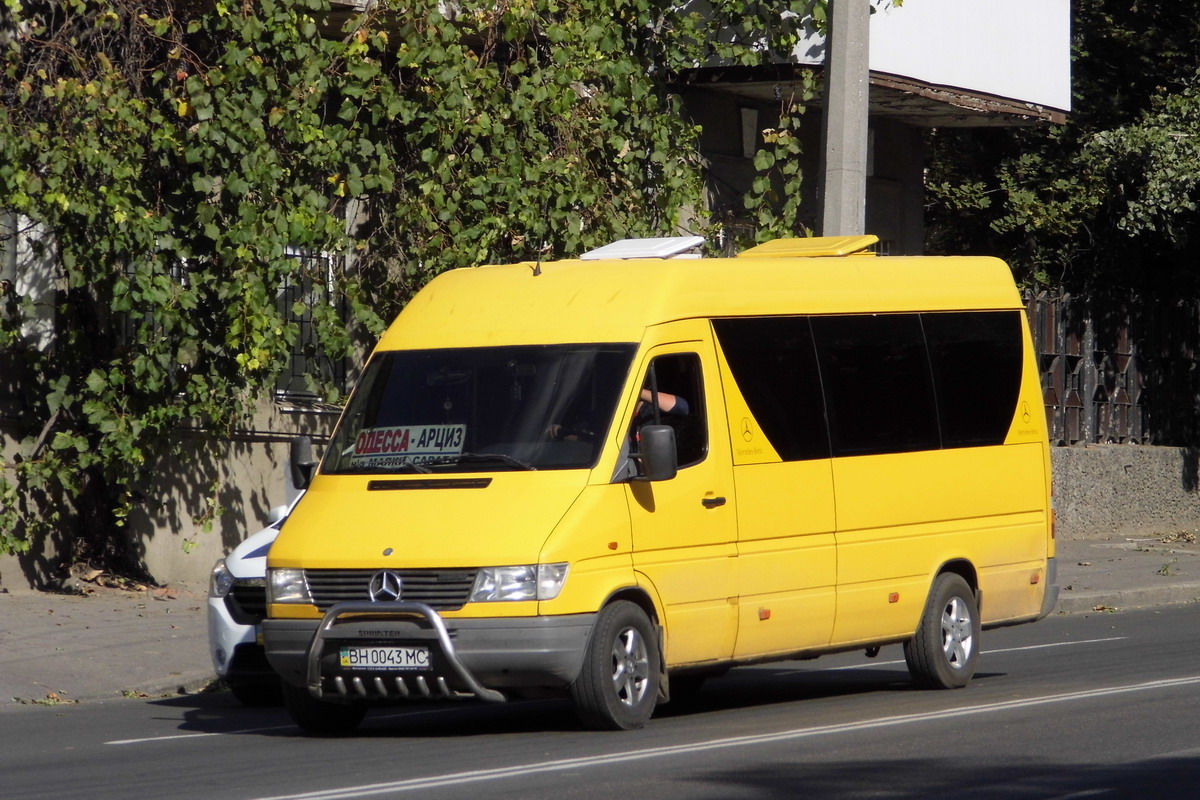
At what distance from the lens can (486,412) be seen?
9.42 metres

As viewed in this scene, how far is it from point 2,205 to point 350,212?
4.35 m

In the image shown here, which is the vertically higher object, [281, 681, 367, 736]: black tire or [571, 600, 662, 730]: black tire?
[571, 600, 662, 730]: black tire

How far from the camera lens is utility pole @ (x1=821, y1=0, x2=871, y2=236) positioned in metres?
15.4

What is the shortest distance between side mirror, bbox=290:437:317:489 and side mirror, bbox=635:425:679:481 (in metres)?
2.06

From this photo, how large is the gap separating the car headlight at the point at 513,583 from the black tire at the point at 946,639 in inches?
128

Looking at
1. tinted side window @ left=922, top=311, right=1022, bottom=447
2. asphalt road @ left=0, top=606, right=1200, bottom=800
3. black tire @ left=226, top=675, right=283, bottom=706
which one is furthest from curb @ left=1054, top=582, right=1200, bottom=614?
black tire @ left=226, top=675, right=283, bottom=706

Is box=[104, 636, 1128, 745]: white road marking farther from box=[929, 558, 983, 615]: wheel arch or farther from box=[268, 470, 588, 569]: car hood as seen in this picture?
box=[929, 558, 983, 615]: wheel arch

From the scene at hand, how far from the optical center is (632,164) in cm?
1653

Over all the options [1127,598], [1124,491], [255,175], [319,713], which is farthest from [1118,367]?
[319,713]

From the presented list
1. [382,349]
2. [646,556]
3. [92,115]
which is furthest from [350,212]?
[646,556]

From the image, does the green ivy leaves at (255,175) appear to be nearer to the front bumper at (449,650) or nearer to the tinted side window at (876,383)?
the tinted side window at (876,383)

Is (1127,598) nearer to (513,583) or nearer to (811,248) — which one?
(811,248)

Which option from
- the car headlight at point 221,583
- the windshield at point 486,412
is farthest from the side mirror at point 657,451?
the car headlight at point 221,583

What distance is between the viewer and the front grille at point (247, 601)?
1073 cm
